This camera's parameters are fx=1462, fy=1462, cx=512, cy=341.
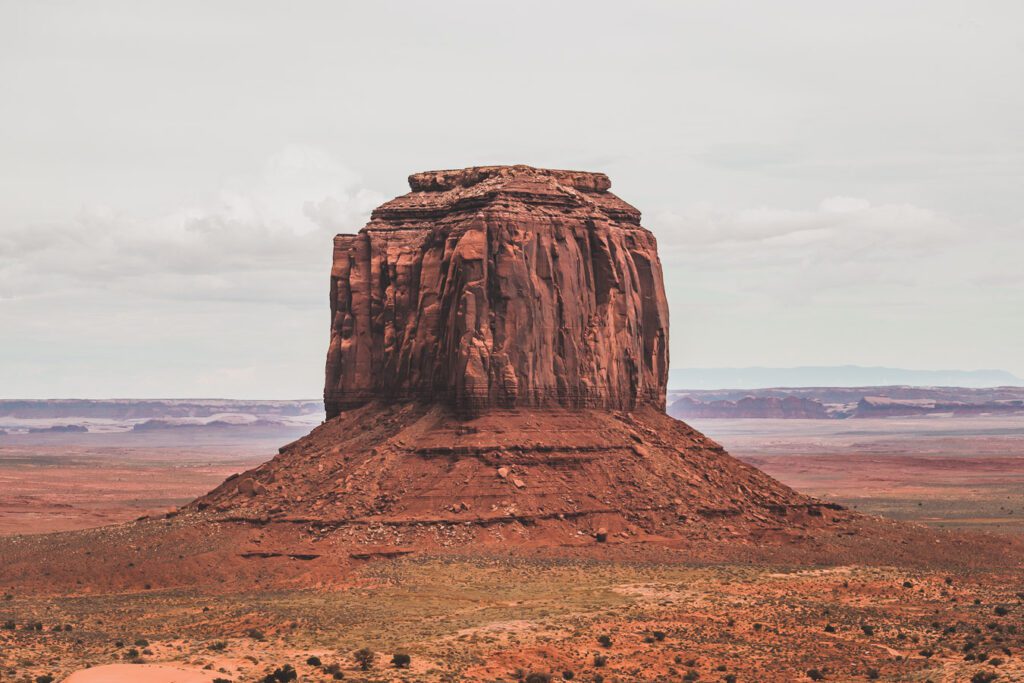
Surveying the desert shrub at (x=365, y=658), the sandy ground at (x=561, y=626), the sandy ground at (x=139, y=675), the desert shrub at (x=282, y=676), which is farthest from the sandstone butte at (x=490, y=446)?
the sandy ground at (x=139, y=675)

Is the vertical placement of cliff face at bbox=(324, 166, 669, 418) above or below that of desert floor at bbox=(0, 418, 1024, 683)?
above

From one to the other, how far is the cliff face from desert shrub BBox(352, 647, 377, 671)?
28.3 meters

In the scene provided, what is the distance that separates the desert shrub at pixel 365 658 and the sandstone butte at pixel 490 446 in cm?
1716

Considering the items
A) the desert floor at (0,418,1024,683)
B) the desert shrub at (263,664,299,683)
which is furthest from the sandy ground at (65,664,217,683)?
the desert shrub at (263,664,299,683)

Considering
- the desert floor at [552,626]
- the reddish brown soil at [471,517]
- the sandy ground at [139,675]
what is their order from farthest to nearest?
the reddish brown soil at [471,517] → the desert floor at [552,626] → the sandy ground at [139,675]

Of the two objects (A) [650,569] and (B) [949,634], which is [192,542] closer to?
(A) [650,569]

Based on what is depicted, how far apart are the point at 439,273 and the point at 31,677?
3996 cm

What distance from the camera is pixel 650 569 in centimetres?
7106

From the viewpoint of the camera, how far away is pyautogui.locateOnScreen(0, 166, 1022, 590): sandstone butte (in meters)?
73.5

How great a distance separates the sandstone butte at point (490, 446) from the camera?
73.5m

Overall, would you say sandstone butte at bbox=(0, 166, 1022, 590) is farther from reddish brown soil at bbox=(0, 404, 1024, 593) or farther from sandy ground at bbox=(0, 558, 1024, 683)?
sandy ground at bbox=(0, 558, 1024, 683)

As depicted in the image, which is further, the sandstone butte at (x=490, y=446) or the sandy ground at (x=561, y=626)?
the sandstone butte at (x=490, y=446)

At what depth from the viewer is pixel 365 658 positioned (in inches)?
2015

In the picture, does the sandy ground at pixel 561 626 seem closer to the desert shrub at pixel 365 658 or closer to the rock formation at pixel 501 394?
the desert shrub at pixel 365 658
